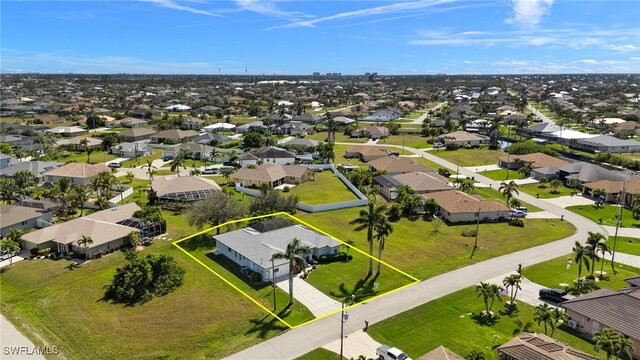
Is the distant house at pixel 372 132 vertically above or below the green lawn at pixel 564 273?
above

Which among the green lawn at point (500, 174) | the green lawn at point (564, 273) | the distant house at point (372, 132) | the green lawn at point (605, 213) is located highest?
the distant house at point (372, 132)

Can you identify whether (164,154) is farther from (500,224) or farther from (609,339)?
(609,339)

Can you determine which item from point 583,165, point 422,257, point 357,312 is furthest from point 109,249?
point 583,165

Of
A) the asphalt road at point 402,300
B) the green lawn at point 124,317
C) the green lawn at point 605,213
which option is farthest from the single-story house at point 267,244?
the green lawn at point 605,213

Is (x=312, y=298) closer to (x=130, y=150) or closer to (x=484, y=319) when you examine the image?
(x=484, y=319)

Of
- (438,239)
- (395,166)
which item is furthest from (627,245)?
(395,166)

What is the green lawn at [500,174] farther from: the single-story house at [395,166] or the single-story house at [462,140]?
the single-story house at [462,140]

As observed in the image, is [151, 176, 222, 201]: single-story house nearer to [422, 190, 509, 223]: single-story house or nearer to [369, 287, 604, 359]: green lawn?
[422, 190, 509, 223]: single-story house
